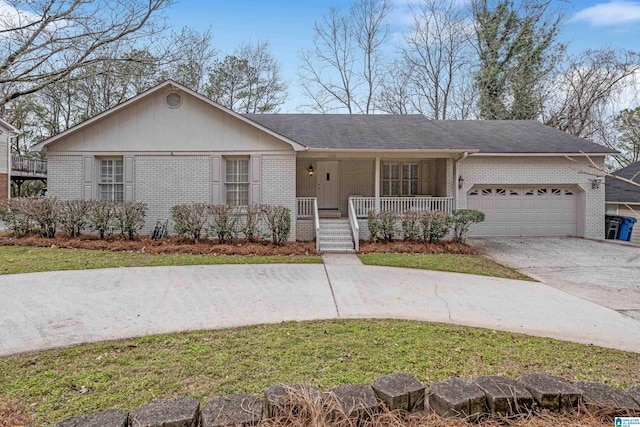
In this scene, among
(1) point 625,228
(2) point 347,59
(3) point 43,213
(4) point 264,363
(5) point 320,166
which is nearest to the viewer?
(4) point 264,363

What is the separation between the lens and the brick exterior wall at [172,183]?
1194cm

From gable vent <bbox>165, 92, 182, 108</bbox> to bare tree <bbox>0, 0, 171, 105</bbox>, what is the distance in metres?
3.98

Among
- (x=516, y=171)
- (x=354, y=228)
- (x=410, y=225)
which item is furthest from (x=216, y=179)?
(x=516, y=171)

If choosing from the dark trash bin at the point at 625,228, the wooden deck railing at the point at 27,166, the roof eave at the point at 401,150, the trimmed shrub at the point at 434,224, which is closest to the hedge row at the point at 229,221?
the roof eave at the point at 401,150

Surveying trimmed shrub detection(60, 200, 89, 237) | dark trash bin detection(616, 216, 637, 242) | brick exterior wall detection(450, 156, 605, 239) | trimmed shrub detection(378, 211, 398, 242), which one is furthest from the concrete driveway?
trimmed shrub detection(60, 200, 89, 237)

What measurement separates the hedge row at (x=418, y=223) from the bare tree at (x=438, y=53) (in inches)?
667

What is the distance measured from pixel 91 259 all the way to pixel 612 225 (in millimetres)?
18014

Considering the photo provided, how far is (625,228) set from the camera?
44.8ft

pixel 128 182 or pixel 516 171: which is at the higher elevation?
pixel 516 171

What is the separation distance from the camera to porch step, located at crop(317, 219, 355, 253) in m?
10.9

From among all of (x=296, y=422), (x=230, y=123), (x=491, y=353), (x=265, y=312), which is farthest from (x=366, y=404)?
(x=230, y=123)

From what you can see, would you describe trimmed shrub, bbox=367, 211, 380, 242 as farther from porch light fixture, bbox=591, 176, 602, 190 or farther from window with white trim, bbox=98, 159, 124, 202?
porch light fixture, bbox=591, 176, 602, 190

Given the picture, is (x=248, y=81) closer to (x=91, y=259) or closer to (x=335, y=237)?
(x=335, y=237)

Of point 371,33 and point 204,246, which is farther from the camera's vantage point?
point 371,33
